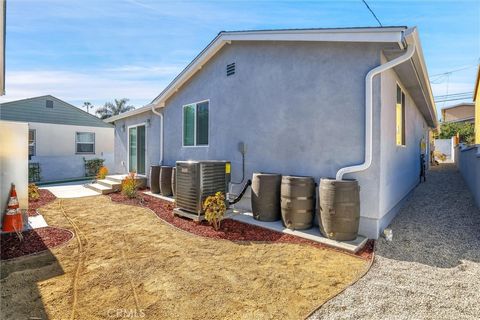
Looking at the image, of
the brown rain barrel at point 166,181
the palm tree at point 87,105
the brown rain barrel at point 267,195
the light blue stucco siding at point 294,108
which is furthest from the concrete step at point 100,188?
the palm tree at point 87,105

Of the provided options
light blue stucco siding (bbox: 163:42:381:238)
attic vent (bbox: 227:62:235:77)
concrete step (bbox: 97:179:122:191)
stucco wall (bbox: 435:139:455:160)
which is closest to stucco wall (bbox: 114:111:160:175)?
concrete step (bbox: 97:179:122:191)

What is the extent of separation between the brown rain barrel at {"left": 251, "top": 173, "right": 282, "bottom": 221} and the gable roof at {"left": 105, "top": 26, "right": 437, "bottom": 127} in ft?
9.16

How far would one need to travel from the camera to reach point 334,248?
3.96m

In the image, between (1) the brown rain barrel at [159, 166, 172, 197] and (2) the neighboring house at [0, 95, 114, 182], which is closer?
(1) the brown rain barrel at [159, 166, 172, 197]

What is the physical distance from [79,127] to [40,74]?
27.6ft

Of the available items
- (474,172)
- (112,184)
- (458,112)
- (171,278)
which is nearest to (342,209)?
(171,278)

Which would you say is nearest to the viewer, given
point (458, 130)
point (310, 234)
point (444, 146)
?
point (310, 234)

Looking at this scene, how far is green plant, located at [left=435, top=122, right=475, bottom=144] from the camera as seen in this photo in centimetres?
2112

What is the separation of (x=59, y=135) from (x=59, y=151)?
0.90m

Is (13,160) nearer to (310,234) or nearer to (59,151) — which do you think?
(310,234)

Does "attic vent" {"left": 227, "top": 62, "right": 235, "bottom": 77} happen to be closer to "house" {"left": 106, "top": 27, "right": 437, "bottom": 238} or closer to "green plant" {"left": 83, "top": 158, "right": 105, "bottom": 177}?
"house" {"left": 106, "top": 27, "right": 437, "bottom": 238}

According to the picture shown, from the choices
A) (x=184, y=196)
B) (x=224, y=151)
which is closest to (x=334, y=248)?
(x=184, y=196)

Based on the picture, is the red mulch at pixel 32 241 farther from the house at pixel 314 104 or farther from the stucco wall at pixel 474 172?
the stucco wall at pixel 474 172

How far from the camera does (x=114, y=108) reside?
2934 cm
